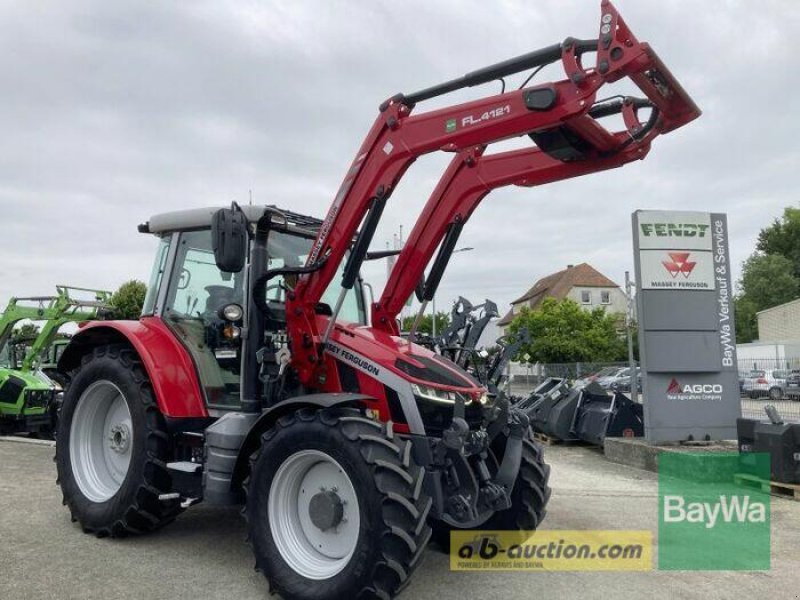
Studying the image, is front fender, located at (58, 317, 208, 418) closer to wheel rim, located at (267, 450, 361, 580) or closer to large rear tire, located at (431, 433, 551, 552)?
wheel rim, located at (267, 450, 361, 580)

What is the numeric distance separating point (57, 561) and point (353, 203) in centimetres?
318

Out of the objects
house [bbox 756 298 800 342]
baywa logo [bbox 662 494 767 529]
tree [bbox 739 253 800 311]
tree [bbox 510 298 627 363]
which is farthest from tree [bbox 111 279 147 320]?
tree [bbox 739 253 800 311]

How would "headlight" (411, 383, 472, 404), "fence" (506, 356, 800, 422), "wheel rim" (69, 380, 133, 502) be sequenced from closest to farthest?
"headlight" (411, 383, 472, 404), "wheel rim" (69, 380, 133, 502), "fence" (506, 356, 800, 422)

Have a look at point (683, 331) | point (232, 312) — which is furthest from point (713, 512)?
point (232, 312)

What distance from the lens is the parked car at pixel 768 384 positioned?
13.1 m

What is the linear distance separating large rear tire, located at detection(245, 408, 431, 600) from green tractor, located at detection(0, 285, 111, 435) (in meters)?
9.21

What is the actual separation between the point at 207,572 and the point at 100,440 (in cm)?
192

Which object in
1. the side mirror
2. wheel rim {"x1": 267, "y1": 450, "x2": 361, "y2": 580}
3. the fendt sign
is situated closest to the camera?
wheel rim {"x1": 267, "y1": 450, "x2": 361, "y2": 580}

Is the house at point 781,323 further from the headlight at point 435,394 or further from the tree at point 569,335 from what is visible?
the headlight at point 435,394

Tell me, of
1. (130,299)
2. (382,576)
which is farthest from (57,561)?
(130,299)

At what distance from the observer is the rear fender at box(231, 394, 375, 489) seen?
4031 millimetres

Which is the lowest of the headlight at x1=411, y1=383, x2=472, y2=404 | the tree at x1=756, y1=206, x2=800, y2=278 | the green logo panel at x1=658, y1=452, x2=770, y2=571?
the green logo panel at x1=658, y1=452, x2=770, y2=571

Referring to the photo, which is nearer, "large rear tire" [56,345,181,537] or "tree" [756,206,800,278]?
"large rear tire" [56,345,181,537]

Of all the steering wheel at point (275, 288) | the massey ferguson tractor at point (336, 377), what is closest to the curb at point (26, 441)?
the massey ferguson tractor at point (336, 377)
